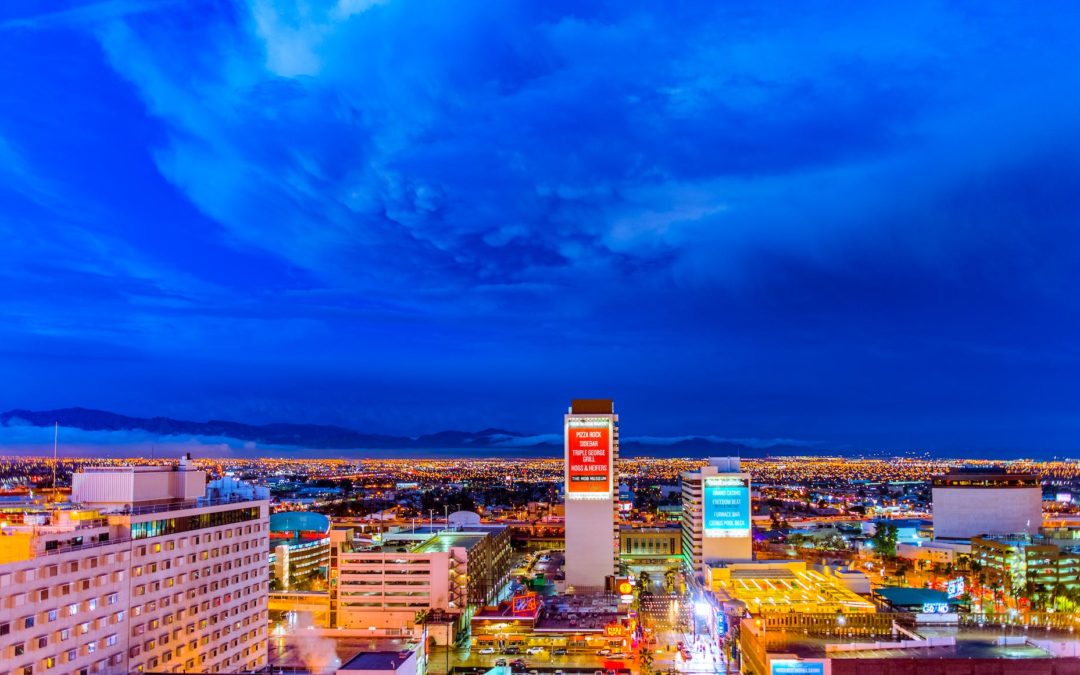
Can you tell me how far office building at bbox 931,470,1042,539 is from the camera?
336 ft

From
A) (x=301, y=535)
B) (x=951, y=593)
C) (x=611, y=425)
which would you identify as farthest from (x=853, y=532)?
(x=301, y=535)

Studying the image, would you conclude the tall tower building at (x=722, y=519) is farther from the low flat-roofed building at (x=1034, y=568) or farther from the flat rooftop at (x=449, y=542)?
the low flat-roofed building at (x=1034, y=568)

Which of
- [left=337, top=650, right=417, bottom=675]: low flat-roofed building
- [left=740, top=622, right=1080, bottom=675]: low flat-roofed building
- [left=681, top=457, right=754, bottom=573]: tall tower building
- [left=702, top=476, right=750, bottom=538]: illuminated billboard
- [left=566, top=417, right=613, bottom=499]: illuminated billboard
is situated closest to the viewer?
[left=337, top=650, right=417, bottom=675]: low flat-roofed building

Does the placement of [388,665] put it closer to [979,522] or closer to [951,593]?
[951,593]

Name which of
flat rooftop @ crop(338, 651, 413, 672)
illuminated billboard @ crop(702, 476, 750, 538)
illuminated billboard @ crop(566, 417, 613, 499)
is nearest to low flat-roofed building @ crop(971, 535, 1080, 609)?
illuminated billboard @ crop(702, 476, 750, 538)

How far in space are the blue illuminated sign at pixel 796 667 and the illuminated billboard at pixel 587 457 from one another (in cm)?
4546

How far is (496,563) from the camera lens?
81.4m

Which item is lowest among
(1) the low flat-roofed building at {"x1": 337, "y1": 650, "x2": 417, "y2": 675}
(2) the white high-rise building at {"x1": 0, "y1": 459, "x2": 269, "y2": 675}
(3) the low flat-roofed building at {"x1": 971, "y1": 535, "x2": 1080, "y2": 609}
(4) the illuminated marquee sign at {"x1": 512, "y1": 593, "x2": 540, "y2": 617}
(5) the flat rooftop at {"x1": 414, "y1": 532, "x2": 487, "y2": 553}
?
(3) the low flat-roofed building at {"x1": 971, "y1": 535, "x2": 1080, "y2": 609}

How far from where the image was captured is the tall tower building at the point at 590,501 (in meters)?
79.1

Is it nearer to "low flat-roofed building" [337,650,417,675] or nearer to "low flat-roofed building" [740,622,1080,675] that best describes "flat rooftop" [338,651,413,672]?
"low flat-roofed building" [337,650,417,675]

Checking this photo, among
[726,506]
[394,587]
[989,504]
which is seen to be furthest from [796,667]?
[989,504]

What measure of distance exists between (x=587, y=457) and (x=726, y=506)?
16.5 metres

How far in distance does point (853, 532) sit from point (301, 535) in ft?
261

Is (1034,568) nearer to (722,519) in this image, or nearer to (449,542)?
(722,519)
